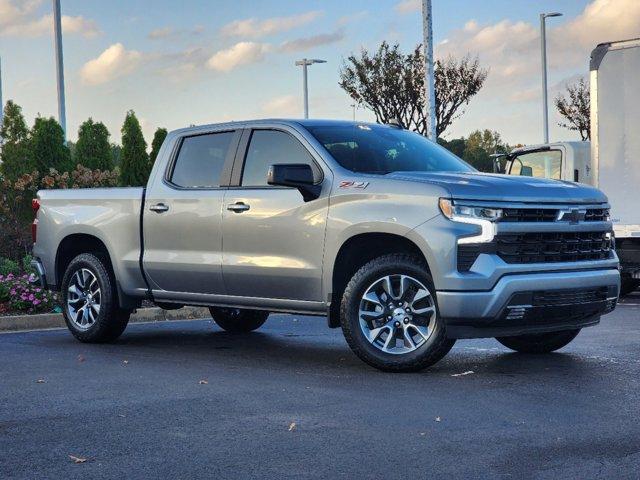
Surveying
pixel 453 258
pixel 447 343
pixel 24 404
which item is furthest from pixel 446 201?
pixel 24 404

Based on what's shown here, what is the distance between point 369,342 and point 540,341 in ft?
6.38

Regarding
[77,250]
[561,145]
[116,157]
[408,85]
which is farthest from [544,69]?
[116,157]

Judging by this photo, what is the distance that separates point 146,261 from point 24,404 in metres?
2.97

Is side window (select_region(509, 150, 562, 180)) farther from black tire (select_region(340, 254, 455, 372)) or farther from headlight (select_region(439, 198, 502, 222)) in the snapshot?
headlight (select_region(439, 198, 502, 222))

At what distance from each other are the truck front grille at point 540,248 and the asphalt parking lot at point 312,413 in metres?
0.89

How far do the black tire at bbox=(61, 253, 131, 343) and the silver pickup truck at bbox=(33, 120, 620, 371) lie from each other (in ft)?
0.07

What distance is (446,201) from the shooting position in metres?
8.25

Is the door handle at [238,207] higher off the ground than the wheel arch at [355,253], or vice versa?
the door handle at [238,207]

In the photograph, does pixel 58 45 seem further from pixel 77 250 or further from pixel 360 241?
pixel 360 241

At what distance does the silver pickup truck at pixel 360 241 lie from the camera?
827 cm

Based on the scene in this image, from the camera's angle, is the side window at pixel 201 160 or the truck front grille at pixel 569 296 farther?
the side window at pixel 201 160

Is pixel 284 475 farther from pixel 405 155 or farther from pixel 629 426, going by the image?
pixel 405 155

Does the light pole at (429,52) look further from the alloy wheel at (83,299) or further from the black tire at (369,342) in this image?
the black tire at (369,342)

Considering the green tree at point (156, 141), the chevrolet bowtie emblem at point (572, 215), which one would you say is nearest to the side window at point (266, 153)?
the chevrolet bowtie emblem at point (572, 215)
